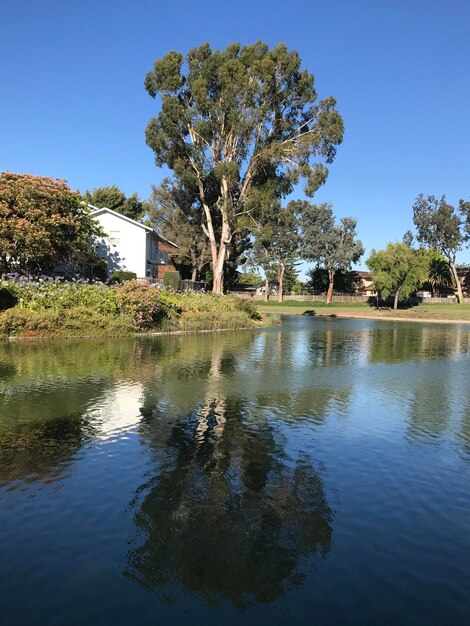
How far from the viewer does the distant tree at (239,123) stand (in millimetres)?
44219

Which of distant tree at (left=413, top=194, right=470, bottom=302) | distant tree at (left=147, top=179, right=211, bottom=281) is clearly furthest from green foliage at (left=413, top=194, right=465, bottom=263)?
distant tree at (left=147, top=179, right=211, bottom=281)

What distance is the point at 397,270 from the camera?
7219cm

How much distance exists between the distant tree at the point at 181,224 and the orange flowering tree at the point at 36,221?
20376 millimetres

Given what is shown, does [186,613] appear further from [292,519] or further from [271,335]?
[271,335]

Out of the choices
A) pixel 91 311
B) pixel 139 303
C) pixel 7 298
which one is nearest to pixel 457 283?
pixel 139 303

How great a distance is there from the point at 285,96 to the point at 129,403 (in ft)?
133

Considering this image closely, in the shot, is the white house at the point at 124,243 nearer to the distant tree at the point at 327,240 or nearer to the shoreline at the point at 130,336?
the shoreline at the point at 130,336

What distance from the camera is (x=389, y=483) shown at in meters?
7.79

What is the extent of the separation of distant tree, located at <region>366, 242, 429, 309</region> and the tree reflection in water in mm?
66018

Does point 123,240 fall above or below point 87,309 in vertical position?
above

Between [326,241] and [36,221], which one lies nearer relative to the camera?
[36,221]

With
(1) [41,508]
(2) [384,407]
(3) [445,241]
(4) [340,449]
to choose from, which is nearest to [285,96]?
(2) [384,407]

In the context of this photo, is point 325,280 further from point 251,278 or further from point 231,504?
point 231,504

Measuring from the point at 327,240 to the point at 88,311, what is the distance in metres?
61.4
